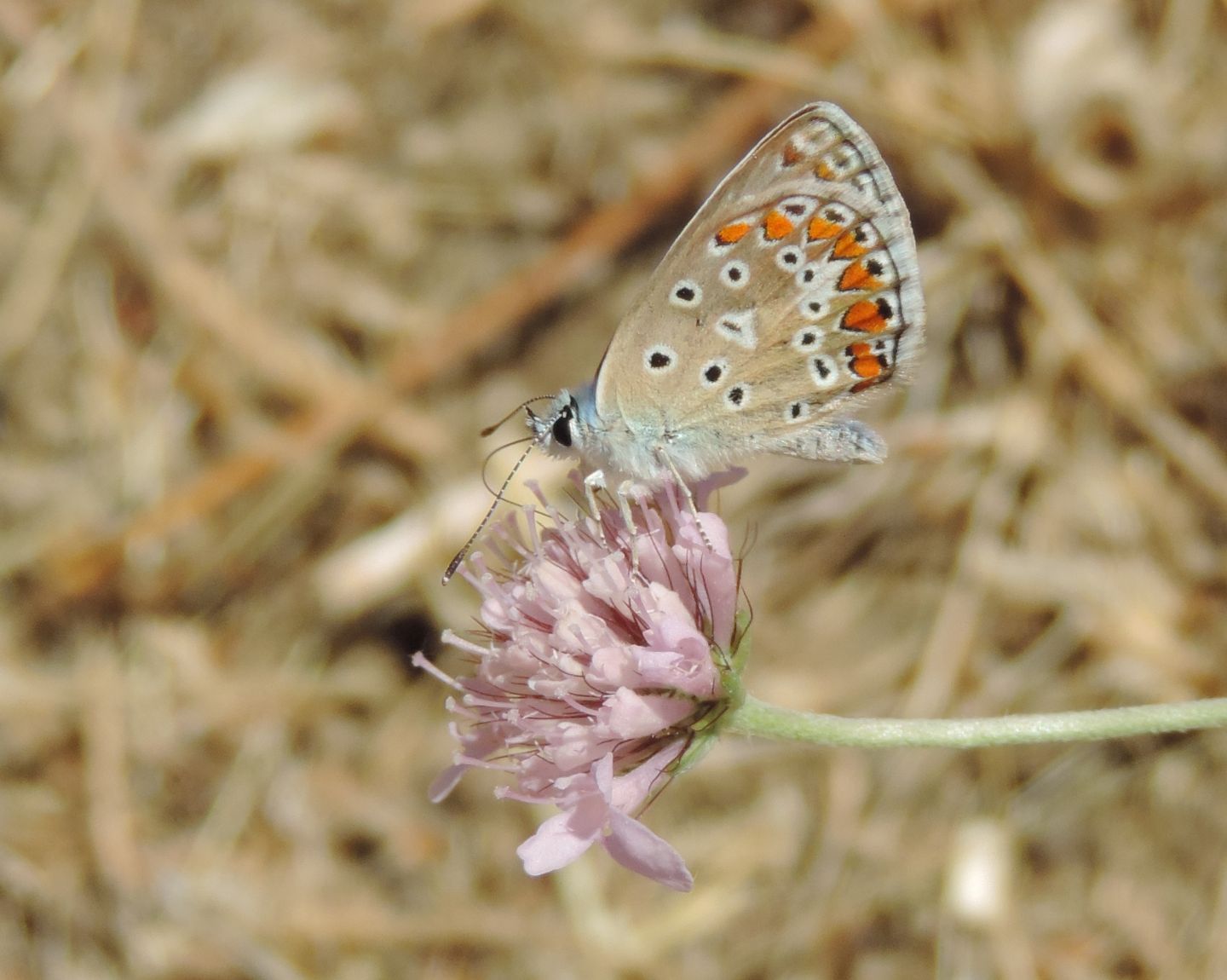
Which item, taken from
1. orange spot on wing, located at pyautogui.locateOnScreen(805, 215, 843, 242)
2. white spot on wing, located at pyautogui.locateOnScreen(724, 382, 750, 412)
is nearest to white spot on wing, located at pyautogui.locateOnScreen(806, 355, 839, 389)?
white spot on wing, located at pyautogui.locateOnScreen(724, 382, 750, 412)

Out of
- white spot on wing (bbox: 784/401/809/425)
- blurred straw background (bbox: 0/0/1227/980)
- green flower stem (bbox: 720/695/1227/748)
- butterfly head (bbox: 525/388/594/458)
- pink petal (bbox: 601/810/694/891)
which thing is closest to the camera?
green flower stem (bbox: 720/695/1227/748)

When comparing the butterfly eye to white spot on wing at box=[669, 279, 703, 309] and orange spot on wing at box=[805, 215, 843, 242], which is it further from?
orange spot on wing at box=[805, 215, 843, 242]

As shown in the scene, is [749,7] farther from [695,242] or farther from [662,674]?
[662,674]

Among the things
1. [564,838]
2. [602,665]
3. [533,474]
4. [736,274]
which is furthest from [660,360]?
[533,474]

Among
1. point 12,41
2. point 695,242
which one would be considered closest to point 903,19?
point 695,242

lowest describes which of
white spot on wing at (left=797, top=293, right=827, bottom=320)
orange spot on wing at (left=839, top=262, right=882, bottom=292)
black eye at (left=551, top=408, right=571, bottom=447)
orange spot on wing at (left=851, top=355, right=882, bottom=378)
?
black eye at (left=551, top=408, right=571, bottom=447)

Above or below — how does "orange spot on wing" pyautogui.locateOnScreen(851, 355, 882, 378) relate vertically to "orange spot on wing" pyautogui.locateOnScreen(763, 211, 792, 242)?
below

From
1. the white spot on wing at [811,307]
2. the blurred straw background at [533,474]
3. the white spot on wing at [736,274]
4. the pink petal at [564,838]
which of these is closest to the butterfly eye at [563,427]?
the white spot on wing at [736,274]
